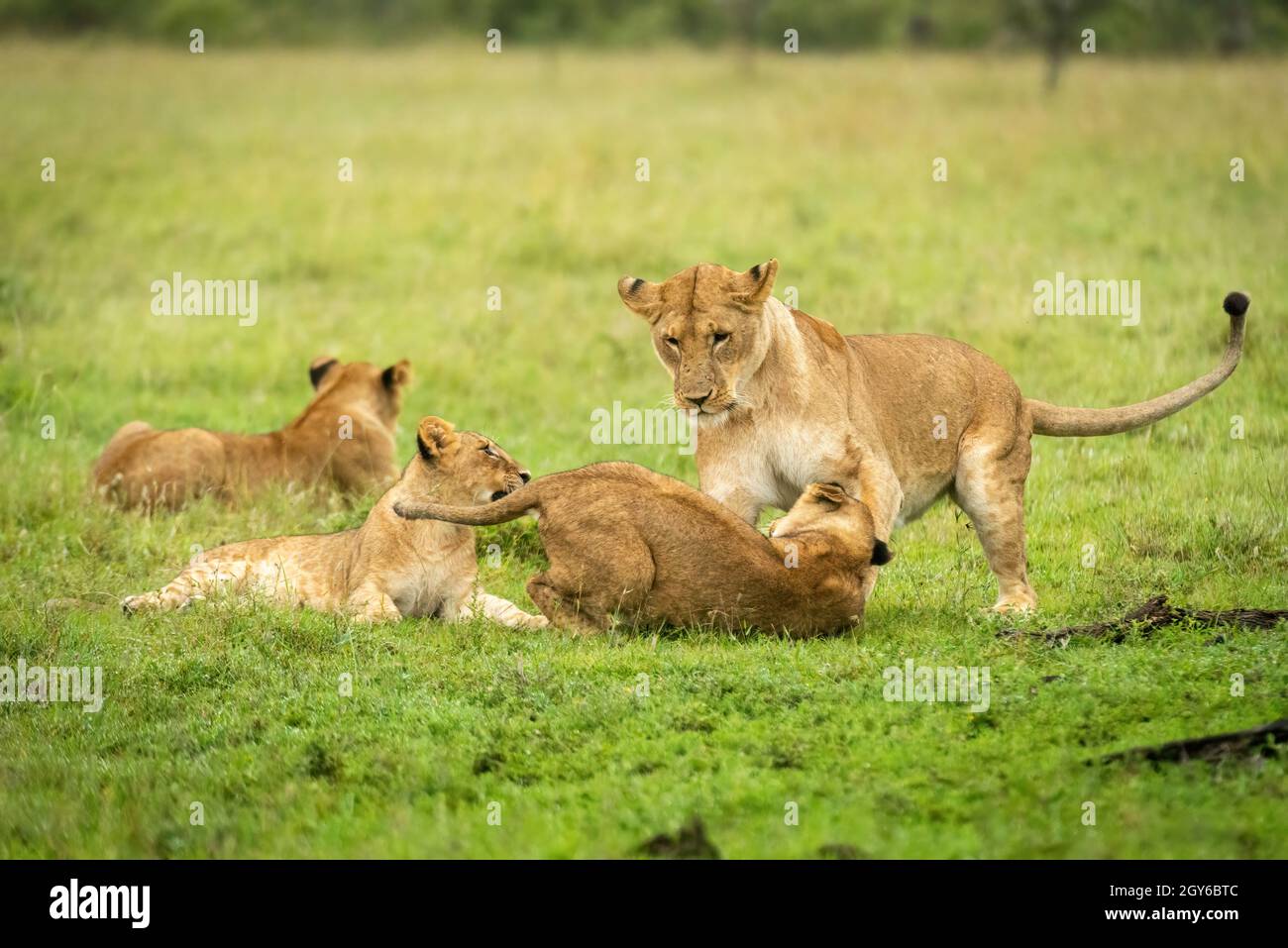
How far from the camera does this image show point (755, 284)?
26.5ft

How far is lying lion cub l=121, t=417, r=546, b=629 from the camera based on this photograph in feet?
28.0

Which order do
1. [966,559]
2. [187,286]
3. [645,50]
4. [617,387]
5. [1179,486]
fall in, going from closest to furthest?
[966,559]
[1179,486]
[617,387]
[187,286]
[645,50]

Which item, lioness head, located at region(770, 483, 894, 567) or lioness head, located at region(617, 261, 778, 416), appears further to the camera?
lioness head, located at region(617, 261, 778, 416)

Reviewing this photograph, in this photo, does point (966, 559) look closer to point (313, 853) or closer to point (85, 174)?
point (313, 853)

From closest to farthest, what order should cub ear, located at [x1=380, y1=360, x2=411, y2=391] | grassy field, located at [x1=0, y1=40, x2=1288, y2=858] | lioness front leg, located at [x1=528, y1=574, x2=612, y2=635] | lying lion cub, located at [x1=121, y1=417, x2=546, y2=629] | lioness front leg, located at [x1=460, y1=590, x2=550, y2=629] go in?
grassy field, located at [x1=0, y1=40, x2=1288, y2=858] < lioness front leg, located at [x1=528, y1=574, x2=612, y2=635] < lioness front leg, located at [x1=460, y1=590, x2=550, y2=629] < lying lion cub, located at [x1=121, y1=417, x2=546, y2=629] < cub ear, located at [x1=380, y1=360, x2=411, y2=391]

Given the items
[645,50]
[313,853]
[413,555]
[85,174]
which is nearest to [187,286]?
[85,174]

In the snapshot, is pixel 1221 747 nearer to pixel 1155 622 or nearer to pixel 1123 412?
pixel 1155 622

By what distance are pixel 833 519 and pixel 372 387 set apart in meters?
4.53

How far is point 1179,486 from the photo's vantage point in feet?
33.6

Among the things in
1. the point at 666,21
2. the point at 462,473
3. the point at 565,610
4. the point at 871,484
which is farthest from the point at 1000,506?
the point at 666,21

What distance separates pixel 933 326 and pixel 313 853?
9.29 meters

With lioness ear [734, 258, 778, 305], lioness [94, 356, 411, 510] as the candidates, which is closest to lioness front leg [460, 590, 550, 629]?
lioness ear [734, 258, 778, 305]

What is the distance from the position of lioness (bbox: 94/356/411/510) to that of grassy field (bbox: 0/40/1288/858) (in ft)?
0.87

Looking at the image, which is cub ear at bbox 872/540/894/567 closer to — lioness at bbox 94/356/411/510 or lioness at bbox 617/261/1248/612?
lioness at bbox 617/261/1248/612
